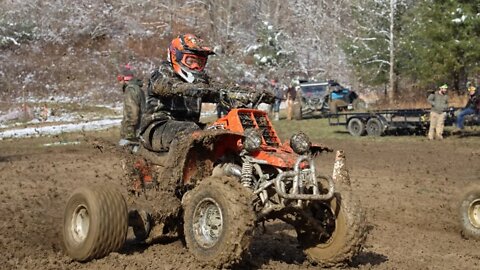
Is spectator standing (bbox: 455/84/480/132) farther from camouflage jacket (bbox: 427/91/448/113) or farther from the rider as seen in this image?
the rider

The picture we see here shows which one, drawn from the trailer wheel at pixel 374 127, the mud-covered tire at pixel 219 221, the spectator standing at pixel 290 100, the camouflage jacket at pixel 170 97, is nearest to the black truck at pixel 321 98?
→ the spectator standing at pixel 290 100

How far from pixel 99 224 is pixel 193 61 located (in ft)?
6.72

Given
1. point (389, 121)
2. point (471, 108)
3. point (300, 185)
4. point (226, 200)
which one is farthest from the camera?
point (389, 121)

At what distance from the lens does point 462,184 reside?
12438 mm

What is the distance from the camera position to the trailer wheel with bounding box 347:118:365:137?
74.9 feet

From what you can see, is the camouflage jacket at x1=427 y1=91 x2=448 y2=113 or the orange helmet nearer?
the orange helmet

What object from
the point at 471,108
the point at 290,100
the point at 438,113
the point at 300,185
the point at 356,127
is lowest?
the point at 300,185

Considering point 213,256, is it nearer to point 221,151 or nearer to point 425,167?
point 221,151

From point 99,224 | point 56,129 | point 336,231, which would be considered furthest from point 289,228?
point 56,129

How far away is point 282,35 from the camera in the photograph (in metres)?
53.6

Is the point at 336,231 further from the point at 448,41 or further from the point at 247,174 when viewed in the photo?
the point at 448,41

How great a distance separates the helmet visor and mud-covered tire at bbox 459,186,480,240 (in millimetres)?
4123

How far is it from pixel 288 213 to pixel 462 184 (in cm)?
761

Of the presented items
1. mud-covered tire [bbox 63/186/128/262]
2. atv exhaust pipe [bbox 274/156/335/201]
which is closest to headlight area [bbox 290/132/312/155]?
atv exhaust pipe [bbox 274/156/335/201]
